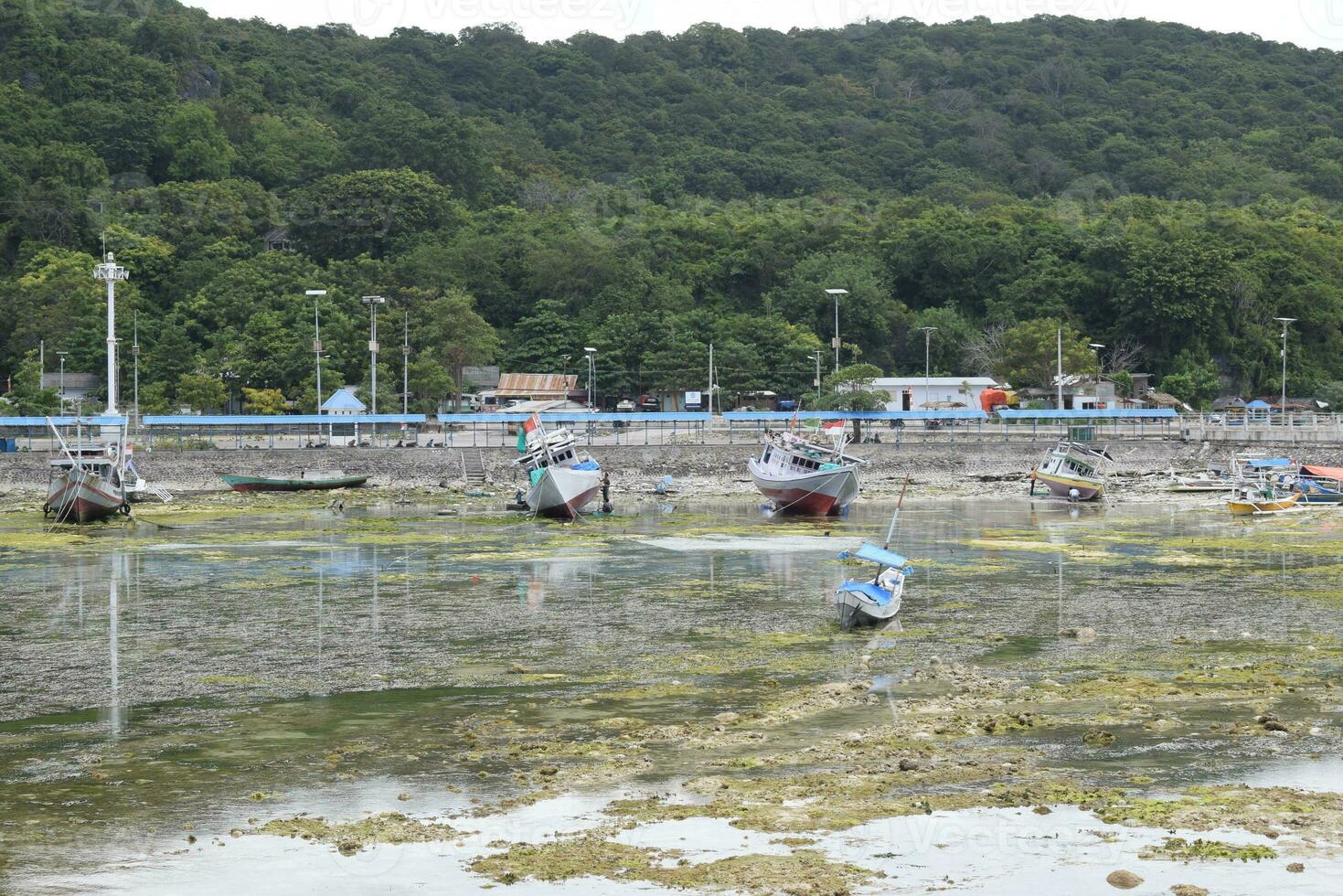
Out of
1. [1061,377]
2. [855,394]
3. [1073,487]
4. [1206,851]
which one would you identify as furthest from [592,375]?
[1206,851]

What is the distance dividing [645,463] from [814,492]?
18981 mm

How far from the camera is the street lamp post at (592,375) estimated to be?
10006 centimetres

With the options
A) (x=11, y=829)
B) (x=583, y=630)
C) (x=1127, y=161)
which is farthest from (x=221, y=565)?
(x=1127, y=161)

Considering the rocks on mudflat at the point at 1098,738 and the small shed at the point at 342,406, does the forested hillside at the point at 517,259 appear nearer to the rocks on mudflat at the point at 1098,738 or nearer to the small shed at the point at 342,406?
the small shed at the point at 342,406

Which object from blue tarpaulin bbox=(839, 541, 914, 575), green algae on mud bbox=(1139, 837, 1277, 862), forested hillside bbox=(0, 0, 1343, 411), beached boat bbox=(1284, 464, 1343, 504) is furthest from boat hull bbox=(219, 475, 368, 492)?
green algae on mud bbox=(1139, 837, 1277, 862)

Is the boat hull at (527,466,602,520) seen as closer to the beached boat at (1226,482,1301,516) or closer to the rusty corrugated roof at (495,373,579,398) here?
the beached boat at (1226,482,1301,516)

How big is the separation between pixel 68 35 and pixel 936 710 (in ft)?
580

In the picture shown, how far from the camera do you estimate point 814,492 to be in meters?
55.0

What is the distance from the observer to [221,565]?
131 ft

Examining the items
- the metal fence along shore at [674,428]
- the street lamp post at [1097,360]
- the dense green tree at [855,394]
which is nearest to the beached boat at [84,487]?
the metal fence along shore at [674,428]

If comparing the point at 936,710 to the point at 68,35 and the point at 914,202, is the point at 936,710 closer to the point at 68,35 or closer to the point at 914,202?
the point at 914,202

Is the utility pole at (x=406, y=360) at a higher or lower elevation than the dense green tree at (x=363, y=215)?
lower

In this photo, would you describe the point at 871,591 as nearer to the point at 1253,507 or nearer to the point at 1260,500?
the point at 1253,507

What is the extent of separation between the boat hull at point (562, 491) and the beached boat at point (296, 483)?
1602 cm
